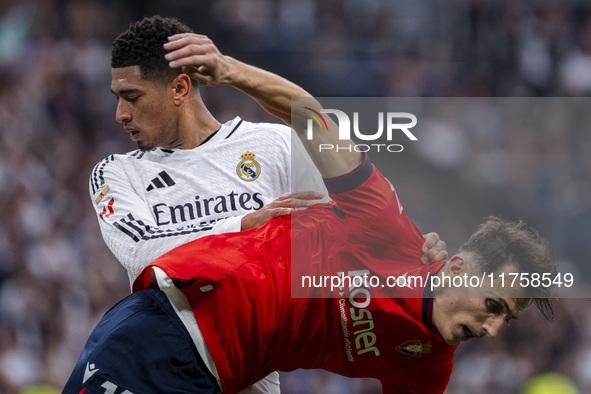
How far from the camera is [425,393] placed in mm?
3389

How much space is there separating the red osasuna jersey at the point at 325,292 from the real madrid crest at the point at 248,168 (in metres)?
0.63

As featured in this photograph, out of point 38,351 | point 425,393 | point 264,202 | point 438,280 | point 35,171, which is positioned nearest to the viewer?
point 438,280

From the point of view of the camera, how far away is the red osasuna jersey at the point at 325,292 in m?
3.05

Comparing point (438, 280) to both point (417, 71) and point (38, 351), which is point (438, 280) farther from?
point (417, 71)

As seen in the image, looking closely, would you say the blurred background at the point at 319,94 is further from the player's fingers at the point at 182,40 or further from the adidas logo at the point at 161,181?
the player's fingers at the point at 182,40

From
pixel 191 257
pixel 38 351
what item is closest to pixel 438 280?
pixel 191 257

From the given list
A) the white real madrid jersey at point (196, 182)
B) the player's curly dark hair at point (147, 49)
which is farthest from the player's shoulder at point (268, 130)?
the player's curly dark hair at point (147, 49)

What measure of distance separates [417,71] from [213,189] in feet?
16.9

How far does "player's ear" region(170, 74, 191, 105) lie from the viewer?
3.83 meters

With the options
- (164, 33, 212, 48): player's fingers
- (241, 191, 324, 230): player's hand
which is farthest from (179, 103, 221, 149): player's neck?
(164, 33, 212, 48): player's fingers

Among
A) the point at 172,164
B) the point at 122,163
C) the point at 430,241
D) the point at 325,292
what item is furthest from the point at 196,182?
the point at 430,241

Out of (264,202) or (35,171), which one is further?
(35,171)

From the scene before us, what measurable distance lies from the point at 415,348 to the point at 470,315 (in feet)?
0.90

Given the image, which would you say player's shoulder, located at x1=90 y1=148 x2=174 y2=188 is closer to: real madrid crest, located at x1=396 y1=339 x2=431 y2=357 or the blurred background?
real madrid crest, located at x1=396 y1=339 x2=431 y2=357
